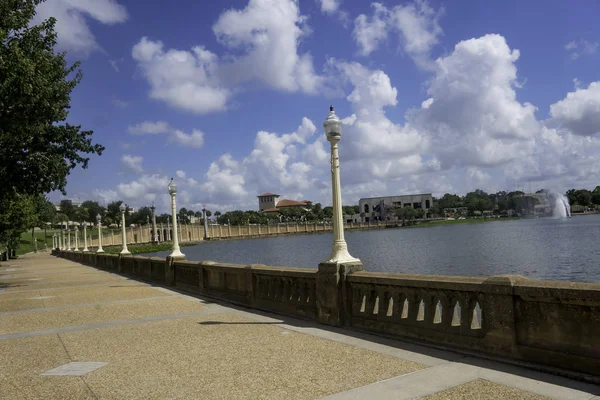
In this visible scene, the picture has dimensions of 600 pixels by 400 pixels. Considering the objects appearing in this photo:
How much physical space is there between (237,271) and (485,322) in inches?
313

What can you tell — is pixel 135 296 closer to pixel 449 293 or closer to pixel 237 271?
pixel 237 271

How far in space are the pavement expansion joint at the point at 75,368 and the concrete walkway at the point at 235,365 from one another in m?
0.02

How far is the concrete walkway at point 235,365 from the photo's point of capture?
5.62m

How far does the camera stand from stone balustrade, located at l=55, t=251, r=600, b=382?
561cm

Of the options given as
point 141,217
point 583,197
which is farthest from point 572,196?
point 141,217

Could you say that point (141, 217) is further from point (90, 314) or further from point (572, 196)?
point (90, 314)

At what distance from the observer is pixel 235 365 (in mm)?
6910

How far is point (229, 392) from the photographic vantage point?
5.75 metres

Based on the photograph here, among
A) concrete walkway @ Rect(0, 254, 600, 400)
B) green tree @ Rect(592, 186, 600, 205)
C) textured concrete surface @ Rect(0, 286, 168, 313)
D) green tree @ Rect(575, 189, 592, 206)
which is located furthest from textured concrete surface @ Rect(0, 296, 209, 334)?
green tree @ Rect(592, 186, 600, 205)

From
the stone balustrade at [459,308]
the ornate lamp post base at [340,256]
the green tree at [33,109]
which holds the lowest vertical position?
the stone balustrade at [459,308]

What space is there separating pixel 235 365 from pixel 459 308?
11.4ft

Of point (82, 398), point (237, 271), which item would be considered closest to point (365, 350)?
point (82, 398)

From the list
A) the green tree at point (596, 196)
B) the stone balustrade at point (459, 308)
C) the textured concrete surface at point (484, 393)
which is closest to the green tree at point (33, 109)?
the stone balustrade at point (459, 308)

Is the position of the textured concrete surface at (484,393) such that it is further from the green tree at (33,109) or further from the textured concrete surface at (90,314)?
the green tree at (33,109)
